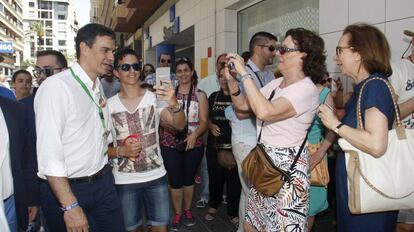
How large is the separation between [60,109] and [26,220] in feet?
2.79

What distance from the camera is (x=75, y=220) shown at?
216cm

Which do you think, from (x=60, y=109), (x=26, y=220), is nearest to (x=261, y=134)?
(x=60, y=109)

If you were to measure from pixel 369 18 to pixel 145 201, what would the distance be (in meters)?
3.23

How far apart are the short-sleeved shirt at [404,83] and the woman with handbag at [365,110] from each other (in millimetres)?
1082

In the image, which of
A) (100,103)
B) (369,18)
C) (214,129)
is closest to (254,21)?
(369,18)

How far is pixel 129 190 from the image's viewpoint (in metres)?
3.03

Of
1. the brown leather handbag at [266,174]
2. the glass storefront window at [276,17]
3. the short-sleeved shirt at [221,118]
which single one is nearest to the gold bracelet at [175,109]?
the brown leather handbag at [266,174]

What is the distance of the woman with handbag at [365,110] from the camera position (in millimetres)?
2084

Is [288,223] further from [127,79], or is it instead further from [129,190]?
[127,79]

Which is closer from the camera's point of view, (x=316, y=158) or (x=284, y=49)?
(x=284, y=49)

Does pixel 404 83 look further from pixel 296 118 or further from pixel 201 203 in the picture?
pixel 201 203

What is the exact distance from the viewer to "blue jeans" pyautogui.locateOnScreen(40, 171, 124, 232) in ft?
7.80

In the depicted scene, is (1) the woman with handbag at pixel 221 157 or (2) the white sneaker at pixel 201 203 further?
(2) the white sneaker at pixel 201 203

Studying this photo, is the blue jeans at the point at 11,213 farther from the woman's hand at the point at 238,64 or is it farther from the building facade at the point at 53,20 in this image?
the building facade at the point at 53,20
